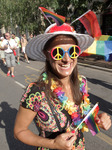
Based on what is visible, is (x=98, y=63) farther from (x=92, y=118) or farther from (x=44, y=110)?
(x=44, y=110)

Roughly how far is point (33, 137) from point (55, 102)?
1.09ft

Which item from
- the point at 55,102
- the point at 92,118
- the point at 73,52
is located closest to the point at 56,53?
the point at 73,52

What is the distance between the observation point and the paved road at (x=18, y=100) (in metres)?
2.77

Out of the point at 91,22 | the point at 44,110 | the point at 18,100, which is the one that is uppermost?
the point at 91,22

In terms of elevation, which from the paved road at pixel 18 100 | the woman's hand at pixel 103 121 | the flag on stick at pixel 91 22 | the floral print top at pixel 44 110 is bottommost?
the paved road at pixel 18 100

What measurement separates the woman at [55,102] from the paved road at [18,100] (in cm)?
41

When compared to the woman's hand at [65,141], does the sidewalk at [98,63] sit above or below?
below

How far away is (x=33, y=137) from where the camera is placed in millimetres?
1098

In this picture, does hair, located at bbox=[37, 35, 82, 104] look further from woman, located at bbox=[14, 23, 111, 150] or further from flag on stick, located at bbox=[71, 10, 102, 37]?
flag on stick, located at bbox=[71, 10, 102, 37]

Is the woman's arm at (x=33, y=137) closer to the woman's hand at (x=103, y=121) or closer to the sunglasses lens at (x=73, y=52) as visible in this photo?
the woman's hand at (x=103, y=121)

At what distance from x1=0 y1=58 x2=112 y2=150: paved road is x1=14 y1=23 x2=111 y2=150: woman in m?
0.41

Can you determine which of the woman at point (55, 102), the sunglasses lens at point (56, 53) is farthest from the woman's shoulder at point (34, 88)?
the sunglasses lens at point (56, 53)

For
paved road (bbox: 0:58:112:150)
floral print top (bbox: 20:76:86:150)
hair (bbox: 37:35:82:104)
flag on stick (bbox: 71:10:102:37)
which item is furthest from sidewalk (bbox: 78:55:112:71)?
floral print top (bbox: 20:76:86:150)

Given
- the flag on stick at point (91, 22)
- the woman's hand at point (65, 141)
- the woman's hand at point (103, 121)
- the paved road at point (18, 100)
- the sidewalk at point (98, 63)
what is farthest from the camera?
the sidewalk at point (98, 63)
